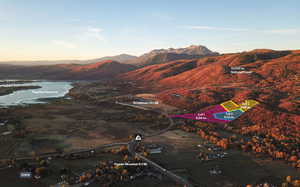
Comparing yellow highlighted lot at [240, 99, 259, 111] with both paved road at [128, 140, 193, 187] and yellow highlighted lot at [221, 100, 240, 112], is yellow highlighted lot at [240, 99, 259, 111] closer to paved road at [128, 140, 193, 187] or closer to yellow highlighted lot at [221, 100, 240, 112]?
yellow highlighted lot at [221, 100, 240, 112]

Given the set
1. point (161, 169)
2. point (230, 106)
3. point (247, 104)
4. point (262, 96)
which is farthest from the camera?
point (262, 96)

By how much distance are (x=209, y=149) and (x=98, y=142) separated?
122 feet

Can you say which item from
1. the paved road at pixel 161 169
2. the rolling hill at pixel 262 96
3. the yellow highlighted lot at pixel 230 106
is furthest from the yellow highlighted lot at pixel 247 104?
the paved road at pixel 161 169

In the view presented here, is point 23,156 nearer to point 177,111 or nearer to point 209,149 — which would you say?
point 209,149

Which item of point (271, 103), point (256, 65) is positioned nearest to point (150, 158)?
point (271, 103)

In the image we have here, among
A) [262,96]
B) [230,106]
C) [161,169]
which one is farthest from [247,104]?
[161,169]

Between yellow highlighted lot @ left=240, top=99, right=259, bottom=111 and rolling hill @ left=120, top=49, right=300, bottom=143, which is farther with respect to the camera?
yellow highlighted lot @ left=240, top=99, right=259, bottom=111

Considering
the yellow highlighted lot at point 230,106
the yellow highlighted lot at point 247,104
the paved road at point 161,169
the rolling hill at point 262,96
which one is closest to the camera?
the paved road at point 161,169

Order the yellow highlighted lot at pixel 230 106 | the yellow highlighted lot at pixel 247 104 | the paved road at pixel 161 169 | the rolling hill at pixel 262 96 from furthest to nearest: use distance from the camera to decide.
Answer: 1. the yellow highlighted lot at pixel 230 106
2. the yellow highlighted lot at pixel 247 104
3. the rolling hill at pixel 262 96
4. the paved road at pixel 161 169

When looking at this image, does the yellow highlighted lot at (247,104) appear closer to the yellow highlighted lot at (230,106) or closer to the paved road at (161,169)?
the yellow highlighted lot at (230,106)

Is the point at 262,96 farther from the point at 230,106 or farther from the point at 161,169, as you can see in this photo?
the point at 161,169

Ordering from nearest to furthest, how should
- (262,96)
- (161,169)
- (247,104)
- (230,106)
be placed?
1. (161,169)
2. (247,104)
3. (230,106)
4. (262,96)

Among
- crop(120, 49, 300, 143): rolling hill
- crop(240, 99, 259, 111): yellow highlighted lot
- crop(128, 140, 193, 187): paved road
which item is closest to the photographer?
crop(128, 140, 193, 187): paved road

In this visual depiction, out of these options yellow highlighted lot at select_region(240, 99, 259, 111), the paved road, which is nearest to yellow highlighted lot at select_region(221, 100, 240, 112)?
yellow highlighted lot at select_region(240, 99, 259, 111)
